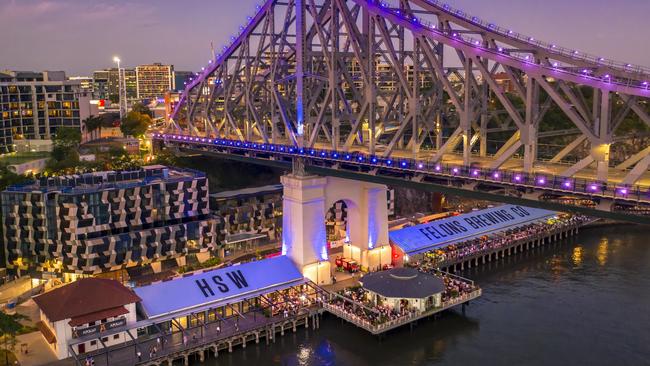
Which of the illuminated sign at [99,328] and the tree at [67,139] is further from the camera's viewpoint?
the tree at [67,139]

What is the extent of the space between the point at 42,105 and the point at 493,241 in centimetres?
8753

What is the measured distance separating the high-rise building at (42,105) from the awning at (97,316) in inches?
3103

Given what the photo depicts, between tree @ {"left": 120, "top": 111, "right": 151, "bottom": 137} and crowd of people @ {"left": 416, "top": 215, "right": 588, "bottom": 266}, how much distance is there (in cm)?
6919

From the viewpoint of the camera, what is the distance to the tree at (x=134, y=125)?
117438 mm

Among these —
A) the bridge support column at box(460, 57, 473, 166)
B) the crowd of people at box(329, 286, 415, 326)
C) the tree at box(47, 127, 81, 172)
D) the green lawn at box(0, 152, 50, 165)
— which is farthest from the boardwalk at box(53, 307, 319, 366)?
the green lawn at box(0, 152, 50, 165)

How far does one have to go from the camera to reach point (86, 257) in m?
58.3

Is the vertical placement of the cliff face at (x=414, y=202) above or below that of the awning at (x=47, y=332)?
above

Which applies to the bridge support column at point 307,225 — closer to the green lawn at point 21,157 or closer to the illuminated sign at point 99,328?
the illuminated sign at point 99,328

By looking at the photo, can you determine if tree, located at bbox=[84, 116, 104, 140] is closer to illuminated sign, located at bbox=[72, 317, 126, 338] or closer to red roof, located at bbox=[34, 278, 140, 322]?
red roof, located at bbox=[34, 278, 140, 322]

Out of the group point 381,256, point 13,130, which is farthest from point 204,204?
point 13,130

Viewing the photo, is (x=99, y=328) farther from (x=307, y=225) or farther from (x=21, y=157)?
(x=21, y=157)

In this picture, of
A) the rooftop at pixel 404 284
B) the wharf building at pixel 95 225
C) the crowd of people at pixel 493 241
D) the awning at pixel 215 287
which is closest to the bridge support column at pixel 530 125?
the rooftop at pixel 404 284

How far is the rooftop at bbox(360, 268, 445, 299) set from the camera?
52.3 meters

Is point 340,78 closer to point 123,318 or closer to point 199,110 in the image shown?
point 123,318
